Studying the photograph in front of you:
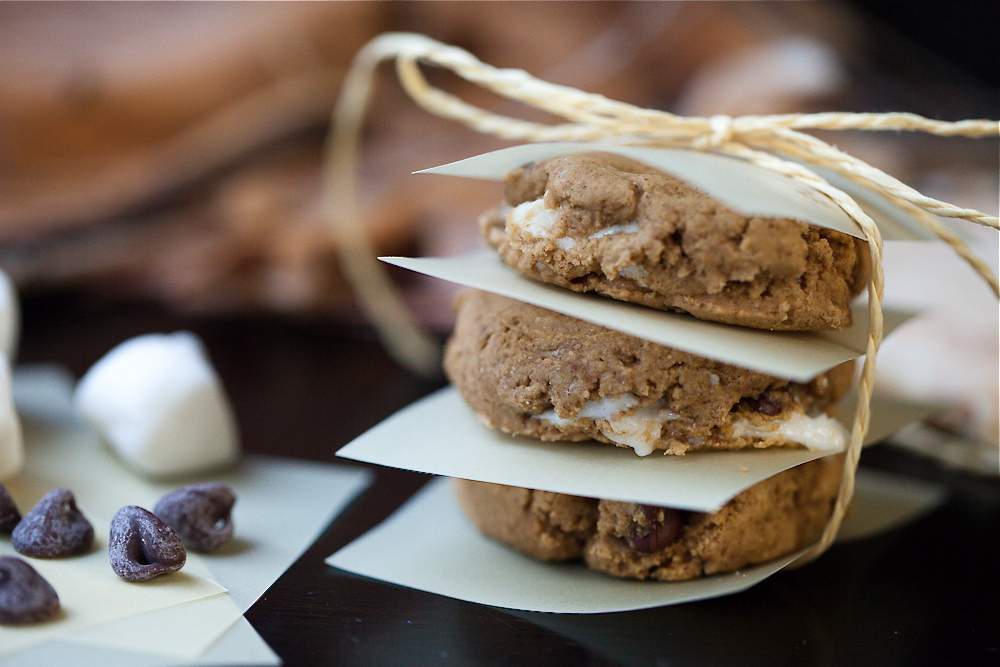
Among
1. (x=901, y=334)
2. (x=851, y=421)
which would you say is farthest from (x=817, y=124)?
(x=901, y=334)

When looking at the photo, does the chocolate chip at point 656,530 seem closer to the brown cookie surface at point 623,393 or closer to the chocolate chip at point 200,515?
the brown cookie surface at point 623,393

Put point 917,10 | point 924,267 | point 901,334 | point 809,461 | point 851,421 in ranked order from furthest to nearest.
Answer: point 917,10 < point 924,267 < point 901,334 < point 851,421 < point 809,461

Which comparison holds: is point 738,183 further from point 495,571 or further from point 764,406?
point 495,571

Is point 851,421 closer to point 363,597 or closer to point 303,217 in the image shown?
point 363,597

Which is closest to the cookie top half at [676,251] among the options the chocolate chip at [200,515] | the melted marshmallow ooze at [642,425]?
the melted marshmallow ooze at [642,425]

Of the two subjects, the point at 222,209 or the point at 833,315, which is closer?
the point at 833,315

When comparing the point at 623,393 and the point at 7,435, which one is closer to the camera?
the point at 623,393

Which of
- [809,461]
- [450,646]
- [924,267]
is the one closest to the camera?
[450,646]

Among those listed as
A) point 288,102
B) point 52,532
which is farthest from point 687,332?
point 288,102
